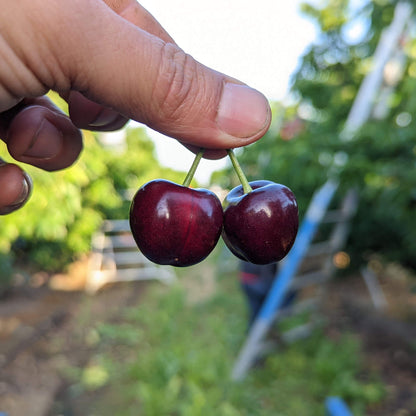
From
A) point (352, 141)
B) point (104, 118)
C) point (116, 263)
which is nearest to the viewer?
point (104, 118)

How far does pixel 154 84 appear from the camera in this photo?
3.08 ft

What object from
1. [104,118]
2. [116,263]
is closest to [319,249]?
[104,118]

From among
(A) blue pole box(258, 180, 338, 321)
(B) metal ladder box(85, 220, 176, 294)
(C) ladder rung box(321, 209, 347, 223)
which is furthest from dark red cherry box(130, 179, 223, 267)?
(B) metal ladder box(85, 220, 176, 294)

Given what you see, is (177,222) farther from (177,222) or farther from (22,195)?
(22,195)

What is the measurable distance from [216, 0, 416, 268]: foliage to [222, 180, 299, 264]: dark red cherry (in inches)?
73.5

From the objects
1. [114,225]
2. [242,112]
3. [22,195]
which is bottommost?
[114,225]

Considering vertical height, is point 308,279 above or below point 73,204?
below

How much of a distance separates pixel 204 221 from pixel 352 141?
2.30 meters

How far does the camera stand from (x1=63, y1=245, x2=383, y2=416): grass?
3865mm

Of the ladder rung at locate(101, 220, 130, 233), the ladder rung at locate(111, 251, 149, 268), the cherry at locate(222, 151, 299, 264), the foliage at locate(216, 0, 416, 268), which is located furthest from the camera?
the ladder rung at locate(111, 251, 149, 268)

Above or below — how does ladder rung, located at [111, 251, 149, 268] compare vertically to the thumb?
below

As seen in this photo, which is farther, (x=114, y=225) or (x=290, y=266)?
(x=114, y=225)

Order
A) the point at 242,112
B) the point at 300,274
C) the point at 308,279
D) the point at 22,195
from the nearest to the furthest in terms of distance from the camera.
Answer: the point at 242,112 → the point at 22,195 → the point at 308,279 → the point at 300,274

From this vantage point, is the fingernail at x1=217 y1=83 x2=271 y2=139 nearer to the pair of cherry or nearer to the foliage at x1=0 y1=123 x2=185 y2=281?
the pair of cherry
